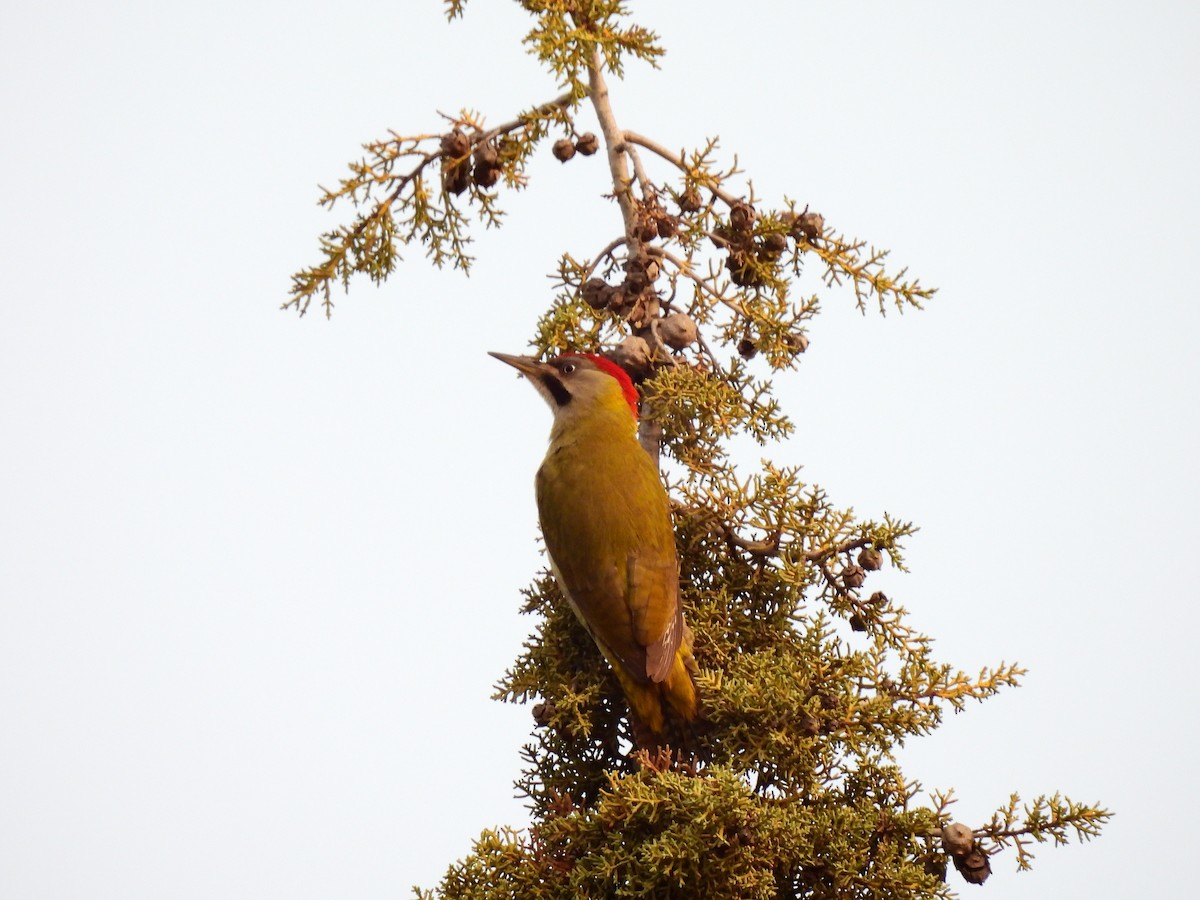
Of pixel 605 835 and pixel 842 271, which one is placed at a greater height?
pixel 842 271

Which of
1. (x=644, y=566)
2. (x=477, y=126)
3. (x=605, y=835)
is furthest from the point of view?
(x=477, y=126)

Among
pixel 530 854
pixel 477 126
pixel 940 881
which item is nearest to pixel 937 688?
pixel 940 881

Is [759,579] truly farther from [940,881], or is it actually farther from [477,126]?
[477,126]

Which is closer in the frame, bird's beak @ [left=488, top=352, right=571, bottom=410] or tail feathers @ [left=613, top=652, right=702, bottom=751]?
tail feathers @ [left=613, top=652, right=702, bottom=751]

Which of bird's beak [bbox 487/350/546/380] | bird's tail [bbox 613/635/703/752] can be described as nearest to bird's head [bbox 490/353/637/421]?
bird's beak [bbox 487/350/546/380]

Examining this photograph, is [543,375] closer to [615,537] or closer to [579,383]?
[579,383]

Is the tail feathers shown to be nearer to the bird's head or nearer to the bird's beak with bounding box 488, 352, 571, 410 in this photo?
the bird's head

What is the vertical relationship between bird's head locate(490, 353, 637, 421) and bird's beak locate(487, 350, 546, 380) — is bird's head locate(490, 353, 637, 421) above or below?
below

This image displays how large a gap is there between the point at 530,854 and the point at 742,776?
1.79ft

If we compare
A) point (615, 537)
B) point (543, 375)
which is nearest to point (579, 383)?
point (543, 375)

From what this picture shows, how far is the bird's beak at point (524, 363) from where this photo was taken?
425 centimetres

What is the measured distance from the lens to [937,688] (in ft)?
12.2

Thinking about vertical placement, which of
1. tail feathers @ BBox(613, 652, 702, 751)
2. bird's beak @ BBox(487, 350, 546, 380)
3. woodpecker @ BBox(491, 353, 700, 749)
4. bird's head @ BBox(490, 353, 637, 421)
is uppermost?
bird's beak @ BBox(487, 350, 546, 380)

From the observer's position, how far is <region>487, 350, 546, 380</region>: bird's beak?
425 cm
